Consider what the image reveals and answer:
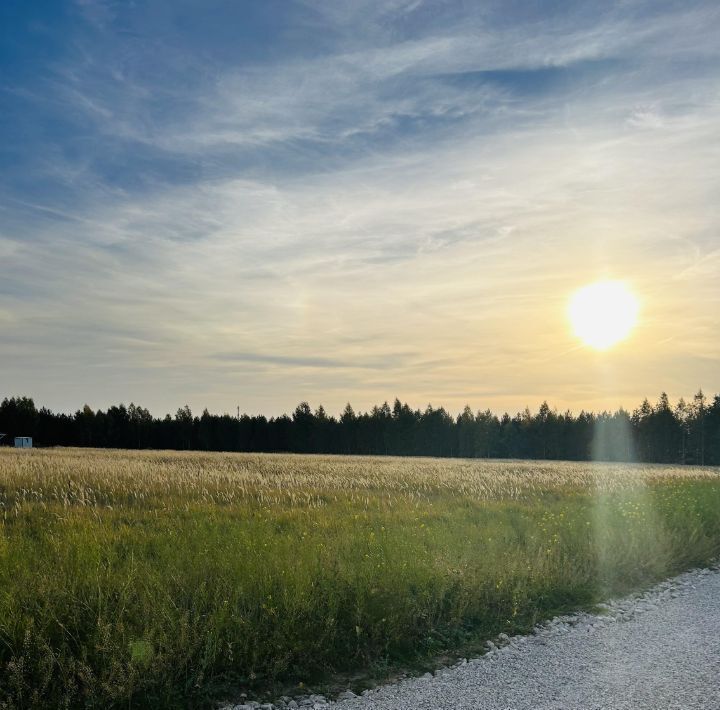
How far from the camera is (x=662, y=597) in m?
9.99

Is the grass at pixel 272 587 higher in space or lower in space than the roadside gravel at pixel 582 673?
higher

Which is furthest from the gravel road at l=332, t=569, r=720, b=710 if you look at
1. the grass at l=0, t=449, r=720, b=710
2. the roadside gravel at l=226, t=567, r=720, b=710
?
the grass at l=0, t=449, r=720, b=710

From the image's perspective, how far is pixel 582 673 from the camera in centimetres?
664

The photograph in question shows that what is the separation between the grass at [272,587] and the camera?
6.10 m

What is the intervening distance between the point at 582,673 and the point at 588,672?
70 millimetres

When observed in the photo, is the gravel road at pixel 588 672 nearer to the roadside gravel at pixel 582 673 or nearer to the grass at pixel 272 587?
the roadside gravel at pixel 582 673

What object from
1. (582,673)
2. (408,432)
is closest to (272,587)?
(582,673)

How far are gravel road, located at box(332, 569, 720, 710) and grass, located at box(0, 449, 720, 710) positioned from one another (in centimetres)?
57

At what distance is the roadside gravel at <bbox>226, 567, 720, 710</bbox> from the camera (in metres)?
5.92

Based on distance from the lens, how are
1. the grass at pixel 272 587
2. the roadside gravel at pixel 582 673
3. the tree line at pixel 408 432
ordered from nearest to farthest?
the roadside gravel at pixel 582 673, the grass at pixel 272 587, the tree line at pixel 408 432

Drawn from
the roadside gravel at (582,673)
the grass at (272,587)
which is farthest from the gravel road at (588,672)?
the grass at (272,587)

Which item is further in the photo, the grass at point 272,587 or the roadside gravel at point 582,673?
the grass at point 272,587

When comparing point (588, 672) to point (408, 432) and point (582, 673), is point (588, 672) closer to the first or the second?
point (582, 673)

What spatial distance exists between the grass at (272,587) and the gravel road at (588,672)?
1.85 ft
